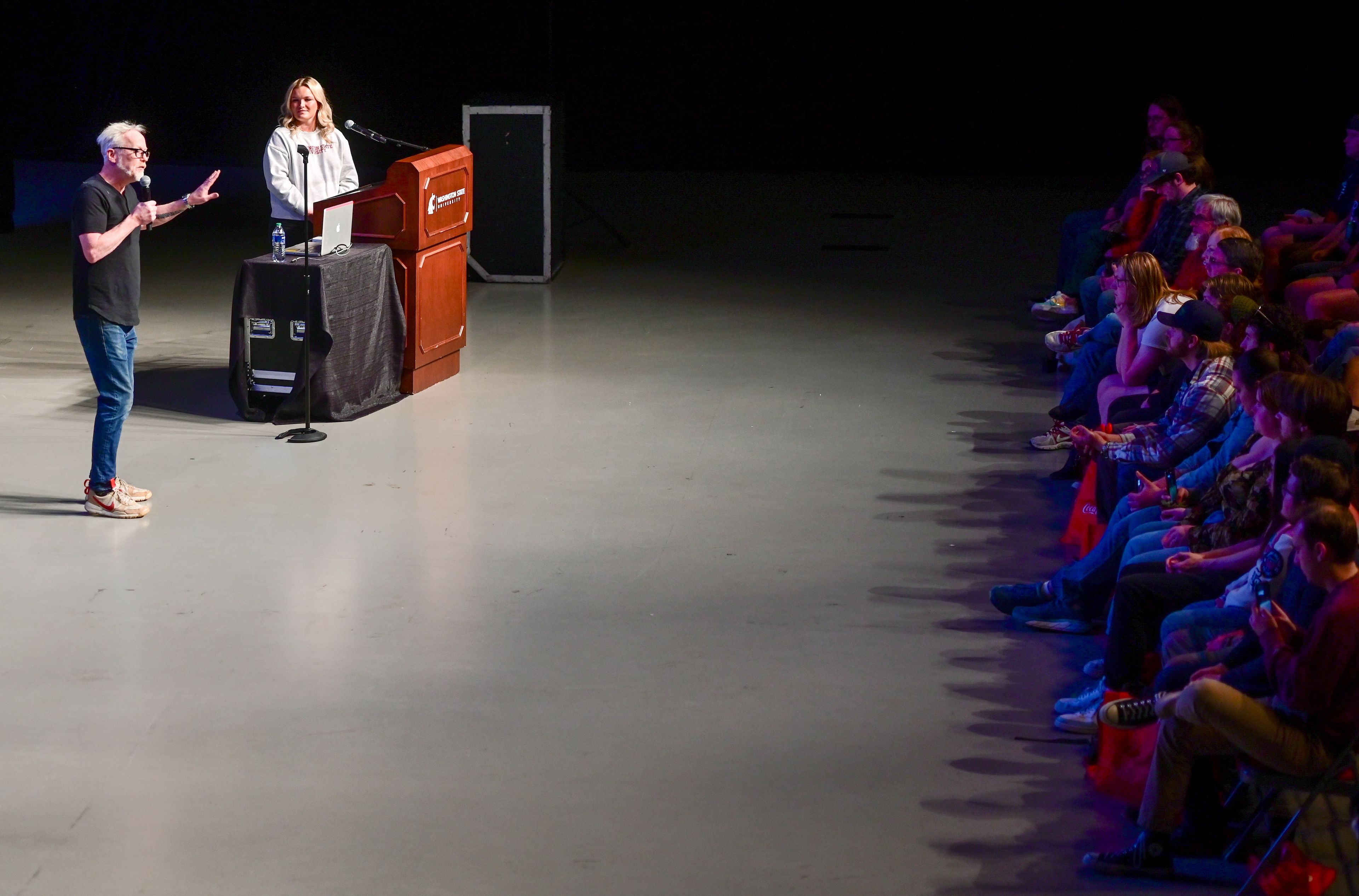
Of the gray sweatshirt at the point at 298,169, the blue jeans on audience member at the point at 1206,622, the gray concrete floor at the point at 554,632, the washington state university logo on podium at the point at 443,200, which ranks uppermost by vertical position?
the gray sweatshirt at the point at 298,169

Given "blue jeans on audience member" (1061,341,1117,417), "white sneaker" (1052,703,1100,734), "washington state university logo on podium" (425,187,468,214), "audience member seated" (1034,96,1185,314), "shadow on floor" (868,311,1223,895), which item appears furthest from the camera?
"audience member seated" (1034,96,1185,314)

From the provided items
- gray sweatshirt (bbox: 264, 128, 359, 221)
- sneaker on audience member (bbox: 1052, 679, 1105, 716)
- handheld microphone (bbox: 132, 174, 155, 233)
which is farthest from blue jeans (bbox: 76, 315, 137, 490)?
sneaker on audience member (bbox: 1052, 679, 1105, 716)

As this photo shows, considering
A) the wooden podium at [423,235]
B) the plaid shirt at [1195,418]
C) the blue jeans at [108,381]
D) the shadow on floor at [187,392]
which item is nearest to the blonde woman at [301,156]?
the wooden podium at [423,235]

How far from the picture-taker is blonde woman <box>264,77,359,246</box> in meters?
7.71

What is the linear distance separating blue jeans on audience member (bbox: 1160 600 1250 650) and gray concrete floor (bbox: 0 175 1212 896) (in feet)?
1.50

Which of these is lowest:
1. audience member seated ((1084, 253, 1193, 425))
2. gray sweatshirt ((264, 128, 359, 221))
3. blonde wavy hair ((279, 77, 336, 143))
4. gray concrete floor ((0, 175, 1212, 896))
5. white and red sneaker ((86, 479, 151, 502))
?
gray concrete floor ((0, 175, 1212, 896))

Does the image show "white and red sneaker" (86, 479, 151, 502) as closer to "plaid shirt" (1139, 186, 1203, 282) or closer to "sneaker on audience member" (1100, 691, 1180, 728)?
"sneaker on audience member" (1100, 691, 1180, 728)

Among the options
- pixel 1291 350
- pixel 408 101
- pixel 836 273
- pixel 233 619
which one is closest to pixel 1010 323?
pixel 836 273

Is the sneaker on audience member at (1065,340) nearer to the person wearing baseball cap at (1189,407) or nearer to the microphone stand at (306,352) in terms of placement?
the person wearing baseball cap at (1189,407)

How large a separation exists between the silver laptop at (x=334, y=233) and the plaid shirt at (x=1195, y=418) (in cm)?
382

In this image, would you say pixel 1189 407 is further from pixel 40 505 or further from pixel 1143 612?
pixel 40 505

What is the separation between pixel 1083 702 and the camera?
433cm

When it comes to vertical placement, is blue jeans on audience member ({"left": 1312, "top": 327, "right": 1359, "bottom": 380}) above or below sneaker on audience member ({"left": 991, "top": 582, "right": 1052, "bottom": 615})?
above

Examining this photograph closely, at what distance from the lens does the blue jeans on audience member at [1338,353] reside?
16.3 feet
